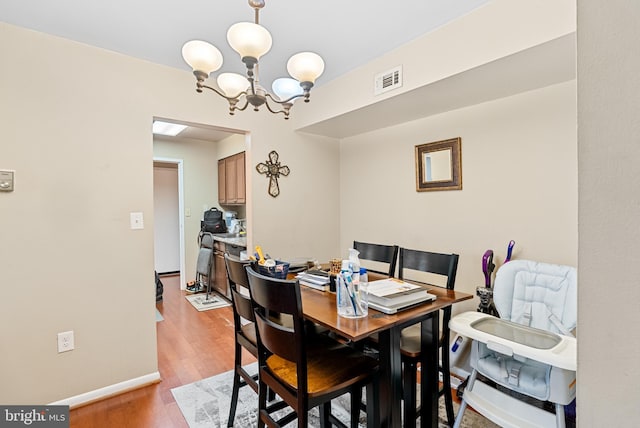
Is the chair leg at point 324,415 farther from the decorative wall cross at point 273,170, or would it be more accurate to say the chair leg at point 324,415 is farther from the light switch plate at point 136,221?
the decorative wall cross at point 273,170

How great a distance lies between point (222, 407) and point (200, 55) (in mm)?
2048

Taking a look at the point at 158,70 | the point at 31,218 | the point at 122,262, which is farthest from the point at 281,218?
the point at 31,218

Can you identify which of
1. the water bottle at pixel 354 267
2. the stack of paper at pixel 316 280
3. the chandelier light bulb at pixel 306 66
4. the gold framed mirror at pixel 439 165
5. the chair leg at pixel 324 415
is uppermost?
the chandelier light bulb at pixel 306 66

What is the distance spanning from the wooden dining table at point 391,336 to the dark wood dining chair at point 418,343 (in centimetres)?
6

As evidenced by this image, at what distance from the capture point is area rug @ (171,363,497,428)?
180 cm

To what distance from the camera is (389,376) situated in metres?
1.29

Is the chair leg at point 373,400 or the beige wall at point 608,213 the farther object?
the chair leg at point 373,400

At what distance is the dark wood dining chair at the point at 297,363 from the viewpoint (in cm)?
117

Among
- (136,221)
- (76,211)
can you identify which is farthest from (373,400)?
(76,211)

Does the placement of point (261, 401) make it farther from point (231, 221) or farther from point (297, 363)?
point (231, 221)

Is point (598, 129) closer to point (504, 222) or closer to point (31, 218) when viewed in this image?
point (504, 222)

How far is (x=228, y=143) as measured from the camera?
15.2 ft

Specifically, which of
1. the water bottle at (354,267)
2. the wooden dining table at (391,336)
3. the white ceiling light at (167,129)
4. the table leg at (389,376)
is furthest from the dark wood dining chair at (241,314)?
the white ceiling light at (167,129)

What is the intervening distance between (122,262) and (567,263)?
294 cm
